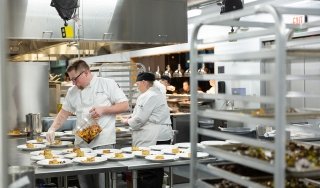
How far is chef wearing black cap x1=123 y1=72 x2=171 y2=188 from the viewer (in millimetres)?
A: 5172

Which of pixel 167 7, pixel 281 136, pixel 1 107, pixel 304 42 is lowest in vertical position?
pixel 281 136

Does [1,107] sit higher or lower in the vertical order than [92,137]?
higher

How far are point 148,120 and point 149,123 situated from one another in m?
0.04

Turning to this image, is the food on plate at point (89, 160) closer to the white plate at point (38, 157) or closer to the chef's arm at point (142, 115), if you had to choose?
the white plate at point (38, 157)

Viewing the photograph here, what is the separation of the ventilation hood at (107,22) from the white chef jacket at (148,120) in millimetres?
684

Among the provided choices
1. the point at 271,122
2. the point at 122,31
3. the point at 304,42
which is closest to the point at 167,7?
the point at 122,31

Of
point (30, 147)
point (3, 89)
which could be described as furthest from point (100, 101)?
point (3, 89)

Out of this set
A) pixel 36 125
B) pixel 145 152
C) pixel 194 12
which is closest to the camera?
pixel 145 152

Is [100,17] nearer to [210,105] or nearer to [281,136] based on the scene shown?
[281,136]

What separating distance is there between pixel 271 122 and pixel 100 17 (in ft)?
12.6

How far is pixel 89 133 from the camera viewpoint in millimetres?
4191

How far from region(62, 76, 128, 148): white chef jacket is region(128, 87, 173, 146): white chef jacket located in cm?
57

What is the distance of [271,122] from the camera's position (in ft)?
5.64

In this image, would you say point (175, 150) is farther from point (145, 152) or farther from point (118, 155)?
point (118, 155)
